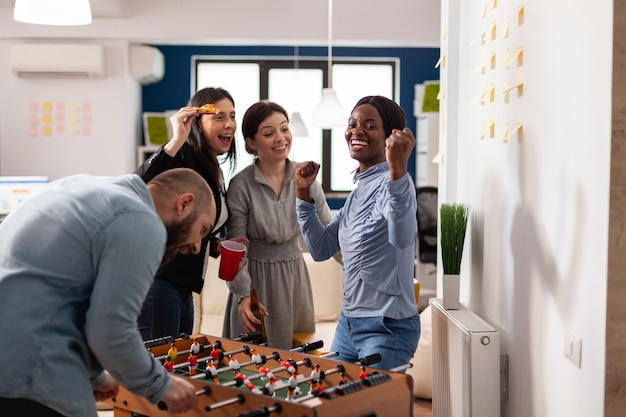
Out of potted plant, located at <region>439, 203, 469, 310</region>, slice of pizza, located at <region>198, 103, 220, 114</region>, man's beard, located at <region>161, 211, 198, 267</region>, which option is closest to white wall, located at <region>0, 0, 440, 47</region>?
slice of pizza, located at <region>198, 103, 220, 114</region>

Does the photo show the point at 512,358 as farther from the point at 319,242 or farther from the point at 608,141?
the point at 608,141

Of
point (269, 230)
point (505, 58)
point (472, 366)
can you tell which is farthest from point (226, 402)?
point (505, 58)

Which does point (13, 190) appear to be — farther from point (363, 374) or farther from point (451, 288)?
point (363, 374)

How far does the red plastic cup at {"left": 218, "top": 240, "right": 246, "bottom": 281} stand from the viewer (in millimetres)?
2887

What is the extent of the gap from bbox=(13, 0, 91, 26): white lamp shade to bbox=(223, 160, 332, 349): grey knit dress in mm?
1055

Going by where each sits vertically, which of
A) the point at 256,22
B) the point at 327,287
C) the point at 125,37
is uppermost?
the point at 256,22

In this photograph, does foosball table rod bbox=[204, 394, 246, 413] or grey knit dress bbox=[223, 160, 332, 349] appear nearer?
foosball table rod bbox=[204, 394, 246, 413]

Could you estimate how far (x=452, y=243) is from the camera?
3.08 metres

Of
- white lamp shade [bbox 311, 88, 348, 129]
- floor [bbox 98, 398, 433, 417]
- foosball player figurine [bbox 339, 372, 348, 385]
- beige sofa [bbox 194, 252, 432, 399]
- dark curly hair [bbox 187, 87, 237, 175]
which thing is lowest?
floor [bbox 98, 398, 433, 417]

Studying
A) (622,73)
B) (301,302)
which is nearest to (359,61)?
(301,302)

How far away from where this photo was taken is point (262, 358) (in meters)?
2.49

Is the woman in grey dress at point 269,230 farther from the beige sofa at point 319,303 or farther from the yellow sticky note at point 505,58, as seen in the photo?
the beige sofa at point 319,303

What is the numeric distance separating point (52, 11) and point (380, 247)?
179cm

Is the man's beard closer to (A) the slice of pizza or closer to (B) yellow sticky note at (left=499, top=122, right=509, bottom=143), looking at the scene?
(A) the slice of pizza
